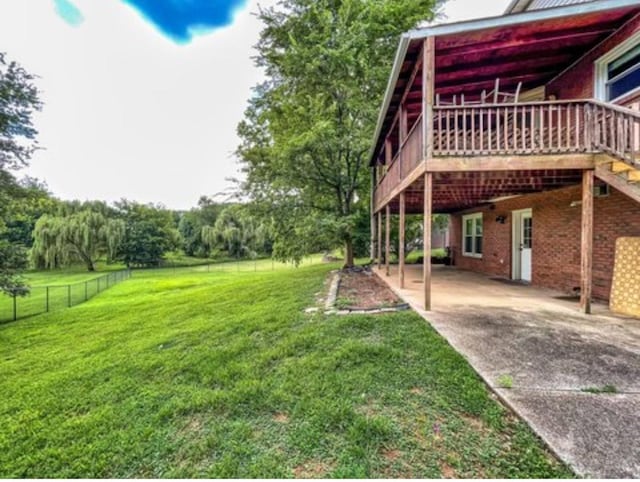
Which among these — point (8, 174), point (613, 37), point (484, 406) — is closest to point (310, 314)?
point (484, 406)

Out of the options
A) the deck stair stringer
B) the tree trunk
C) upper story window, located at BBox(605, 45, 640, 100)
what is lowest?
the tree trunk

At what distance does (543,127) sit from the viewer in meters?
5.60

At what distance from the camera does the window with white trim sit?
38.3ft

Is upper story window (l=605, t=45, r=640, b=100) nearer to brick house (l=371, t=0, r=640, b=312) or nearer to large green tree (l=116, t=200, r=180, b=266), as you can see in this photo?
brick house (l=371, t=0, r=640, b=312)

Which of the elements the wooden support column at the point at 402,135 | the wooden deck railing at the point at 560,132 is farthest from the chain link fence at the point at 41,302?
the wooden deck railing at the point at 560,132

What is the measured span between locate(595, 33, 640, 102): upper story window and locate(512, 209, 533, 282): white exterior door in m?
3.26

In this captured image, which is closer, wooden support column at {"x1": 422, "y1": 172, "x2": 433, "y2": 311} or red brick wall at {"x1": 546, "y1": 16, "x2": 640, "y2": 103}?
wooden support column at {"x1": 422, "y1": 172, "x2": 433, "y2": 311}

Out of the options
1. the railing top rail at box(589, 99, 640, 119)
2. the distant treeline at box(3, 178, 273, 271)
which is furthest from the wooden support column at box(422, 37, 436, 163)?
the distant treeline at box(3, 178, 273, 271)

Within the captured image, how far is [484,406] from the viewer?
8.53 ft

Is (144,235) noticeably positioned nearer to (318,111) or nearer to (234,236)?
(234,236)

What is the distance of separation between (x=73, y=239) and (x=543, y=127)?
1375 inches

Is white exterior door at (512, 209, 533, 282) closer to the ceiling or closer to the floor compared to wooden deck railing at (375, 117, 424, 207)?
closer to the floor

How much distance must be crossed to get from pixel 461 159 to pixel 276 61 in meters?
11.3

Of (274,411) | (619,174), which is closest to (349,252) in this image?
(619,174)
